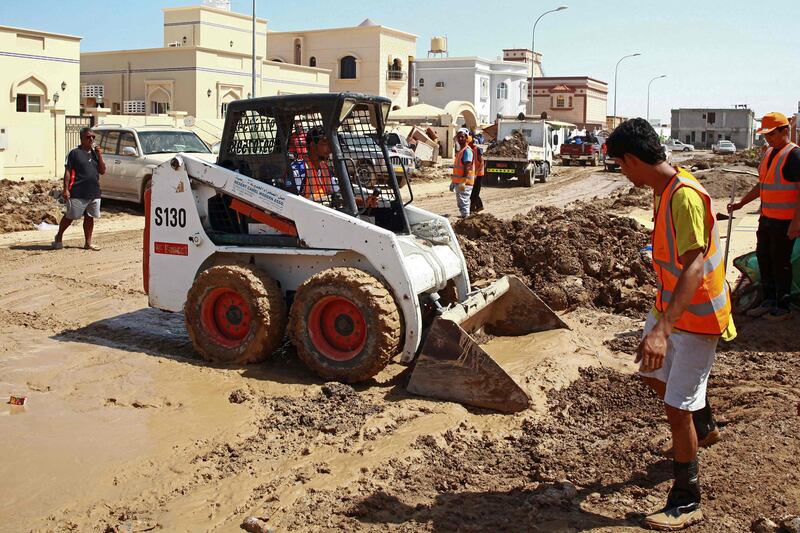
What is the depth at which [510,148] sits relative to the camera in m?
28.1

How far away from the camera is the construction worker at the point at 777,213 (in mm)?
7543

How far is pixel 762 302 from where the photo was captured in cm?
808

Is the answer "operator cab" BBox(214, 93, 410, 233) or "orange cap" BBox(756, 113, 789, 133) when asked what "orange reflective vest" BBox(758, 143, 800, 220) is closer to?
"orange cap" BBox(756, 113, 789, 133)

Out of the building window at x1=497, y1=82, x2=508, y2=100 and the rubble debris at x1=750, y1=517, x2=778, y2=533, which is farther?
the building window at x1=497, y1=82, x2=508, y2=100

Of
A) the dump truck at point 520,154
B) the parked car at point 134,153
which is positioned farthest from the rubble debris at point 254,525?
the dump truck at point 520,154

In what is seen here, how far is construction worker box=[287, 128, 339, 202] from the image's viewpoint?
698 centimetres

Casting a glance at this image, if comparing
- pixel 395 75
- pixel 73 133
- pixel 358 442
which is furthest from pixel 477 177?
pixel 395 75

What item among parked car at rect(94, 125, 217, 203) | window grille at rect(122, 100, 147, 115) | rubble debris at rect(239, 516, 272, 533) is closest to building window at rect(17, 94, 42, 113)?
window grille at rect(122, 100, 147, 115)

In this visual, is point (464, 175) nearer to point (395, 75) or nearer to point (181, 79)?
point (181, 79)

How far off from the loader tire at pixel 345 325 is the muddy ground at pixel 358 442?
0.73 ft

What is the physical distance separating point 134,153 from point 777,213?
12.5m

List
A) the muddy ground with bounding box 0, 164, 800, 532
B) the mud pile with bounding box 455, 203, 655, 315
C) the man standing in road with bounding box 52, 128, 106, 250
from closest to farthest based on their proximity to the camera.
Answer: the muddy ground with bounding box 0, 164, 800, 532 < the mud pile with bounding box 455, 203, 655, 315 < the man standing in road with bounding box 52, 128, 106, 250

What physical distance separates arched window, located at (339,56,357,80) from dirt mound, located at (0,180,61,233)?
39969mm

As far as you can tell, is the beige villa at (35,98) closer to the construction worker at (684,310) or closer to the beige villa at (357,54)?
the construction worker at (684,310)
